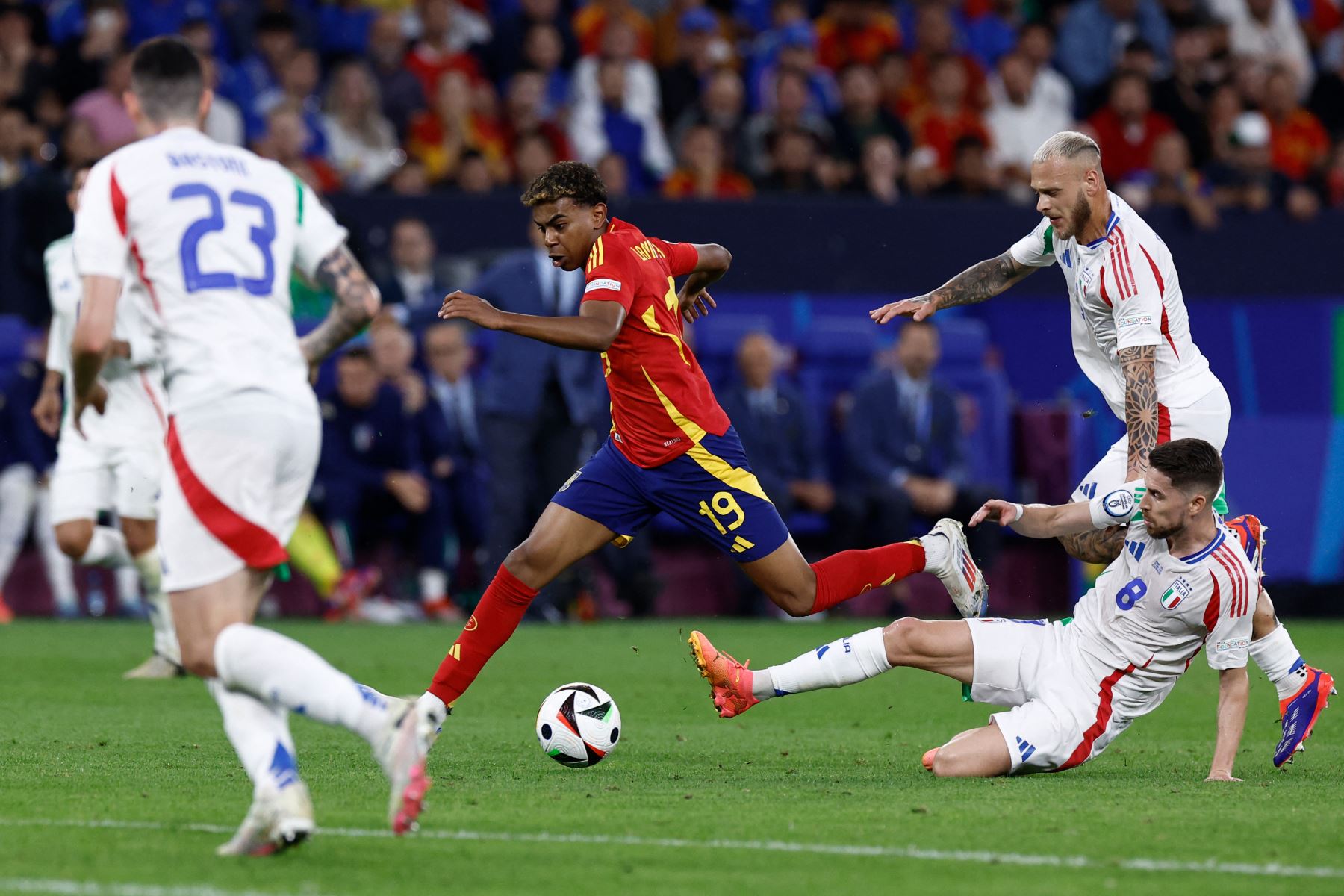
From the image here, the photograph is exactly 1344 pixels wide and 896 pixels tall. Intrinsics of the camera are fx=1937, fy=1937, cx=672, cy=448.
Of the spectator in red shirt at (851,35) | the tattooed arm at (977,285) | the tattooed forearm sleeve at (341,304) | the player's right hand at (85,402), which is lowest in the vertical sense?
the tattooed arm at (977,285)

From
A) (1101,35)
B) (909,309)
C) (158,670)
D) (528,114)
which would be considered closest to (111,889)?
(909,309)

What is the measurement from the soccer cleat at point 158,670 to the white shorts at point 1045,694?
5.09 metres

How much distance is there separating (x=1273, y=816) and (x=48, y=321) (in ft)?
34.5

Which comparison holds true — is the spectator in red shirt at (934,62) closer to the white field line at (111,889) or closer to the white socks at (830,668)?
the white socks at (830,668)

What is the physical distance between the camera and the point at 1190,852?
538 centimetres

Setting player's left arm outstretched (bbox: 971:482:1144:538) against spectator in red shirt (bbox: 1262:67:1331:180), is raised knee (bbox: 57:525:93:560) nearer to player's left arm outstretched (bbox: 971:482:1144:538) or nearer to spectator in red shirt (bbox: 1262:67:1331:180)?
player's left arm outstretched (bbox: 971:482:1144:538)

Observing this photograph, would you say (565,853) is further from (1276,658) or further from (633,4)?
(633,4)

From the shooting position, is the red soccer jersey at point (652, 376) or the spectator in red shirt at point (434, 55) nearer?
the red soccer jersey at point (652, 376)

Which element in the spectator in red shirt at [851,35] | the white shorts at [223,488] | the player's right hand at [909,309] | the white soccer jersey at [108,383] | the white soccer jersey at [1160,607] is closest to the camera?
the white shorts at [223,488]

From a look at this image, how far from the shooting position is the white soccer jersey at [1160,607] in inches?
274

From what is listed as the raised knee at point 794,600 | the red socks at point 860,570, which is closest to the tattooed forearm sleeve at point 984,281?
the red socks at point 860,570

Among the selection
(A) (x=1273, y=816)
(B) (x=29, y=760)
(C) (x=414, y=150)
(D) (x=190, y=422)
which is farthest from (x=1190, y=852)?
(C) (x=414, y=150)

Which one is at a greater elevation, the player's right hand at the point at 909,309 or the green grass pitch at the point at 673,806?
the player's right hand at the point at 909,309

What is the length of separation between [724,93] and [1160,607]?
1061 centimetres
